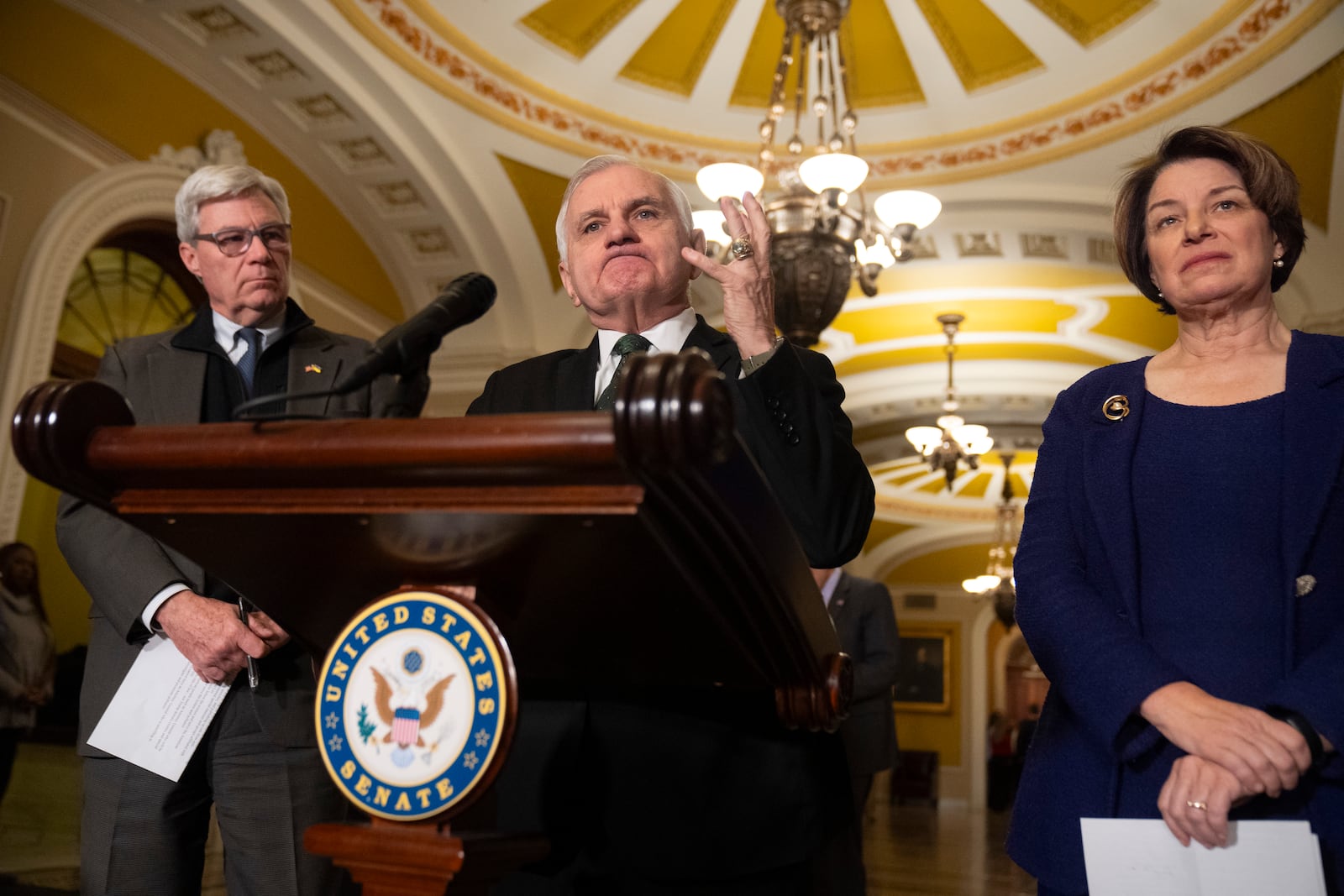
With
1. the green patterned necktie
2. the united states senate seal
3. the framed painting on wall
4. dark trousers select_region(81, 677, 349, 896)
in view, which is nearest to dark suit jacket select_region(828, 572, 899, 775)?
dark trousers select_region(81, 677, 349, 896)

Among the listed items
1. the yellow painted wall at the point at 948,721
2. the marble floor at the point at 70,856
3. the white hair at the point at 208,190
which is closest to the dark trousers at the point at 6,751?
the marble floor at the point at 70,856

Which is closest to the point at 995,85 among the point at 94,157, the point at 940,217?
the point at 940,217

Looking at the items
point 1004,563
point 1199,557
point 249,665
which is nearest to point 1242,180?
point 1199,557

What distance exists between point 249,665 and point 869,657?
3187mm

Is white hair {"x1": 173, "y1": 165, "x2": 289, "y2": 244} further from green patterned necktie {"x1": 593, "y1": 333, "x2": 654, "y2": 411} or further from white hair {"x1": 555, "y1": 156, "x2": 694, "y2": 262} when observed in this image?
green patterned necktie {"x1": 593, "y1": 333, "x2": 654, "y2": 411}

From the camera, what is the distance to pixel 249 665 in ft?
4.58

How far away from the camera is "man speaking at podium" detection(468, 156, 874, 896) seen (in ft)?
3.26

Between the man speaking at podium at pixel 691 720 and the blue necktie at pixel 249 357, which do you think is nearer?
the man speaking at podium at pixel 691 720

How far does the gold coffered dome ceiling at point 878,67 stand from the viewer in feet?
18.2

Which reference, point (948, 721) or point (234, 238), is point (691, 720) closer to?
point (234, 238)

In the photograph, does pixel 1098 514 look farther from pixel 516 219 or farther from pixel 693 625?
pixel 516 219

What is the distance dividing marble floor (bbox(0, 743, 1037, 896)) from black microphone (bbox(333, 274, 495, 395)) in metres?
3.69

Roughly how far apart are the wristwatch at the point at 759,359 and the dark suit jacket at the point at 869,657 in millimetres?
3048

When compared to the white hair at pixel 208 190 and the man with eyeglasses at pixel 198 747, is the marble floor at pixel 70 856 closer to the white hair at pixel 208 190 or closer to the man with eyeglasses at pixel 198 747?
the man with eyeglasses at pixel 198 747
